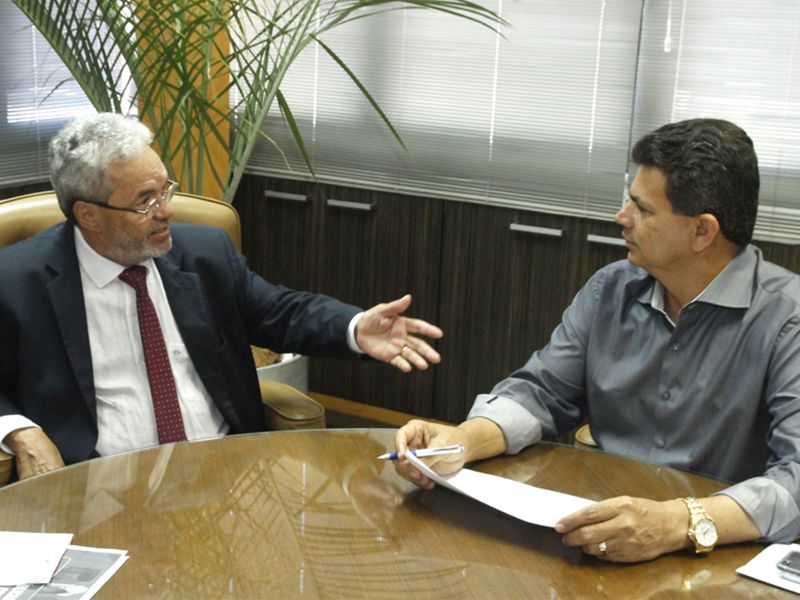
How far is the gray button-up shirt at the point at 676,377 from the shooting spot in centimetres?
202

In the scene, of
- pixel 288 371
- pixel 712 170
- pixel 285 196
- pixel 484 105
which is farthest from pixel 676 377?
pixel 285 196

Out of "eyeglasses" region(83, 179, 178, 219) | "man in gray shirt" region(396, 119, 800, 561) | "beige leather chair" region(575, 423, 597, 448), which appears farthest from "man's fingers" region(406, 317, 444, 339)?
"eyeglasses" region(83, 179, 178, 219)

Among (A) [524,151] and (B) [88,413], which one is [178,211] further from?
(A) [524,151]

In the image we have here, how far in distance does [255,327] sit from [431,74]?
→ 1741 mm

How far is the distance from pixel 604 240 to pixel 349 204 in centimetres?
107

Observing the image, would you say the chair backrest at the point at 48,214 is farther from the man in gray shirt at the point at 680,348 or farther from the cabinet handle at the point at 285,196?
the cabinet handle at the point at 285,196

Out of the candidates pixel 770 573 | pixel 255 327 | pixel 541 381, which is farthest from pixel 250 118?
pixel 770 573

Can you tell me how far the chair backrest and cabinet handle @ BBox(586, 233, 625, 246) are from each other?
1.44 meters

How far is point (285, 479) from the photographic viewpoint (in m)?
1.90

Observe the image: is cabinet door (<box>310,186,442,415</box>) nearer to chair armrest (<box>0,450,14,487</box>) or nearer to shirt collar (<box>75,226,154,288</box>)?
shirt collar (<box>75,226,154,288</box>)

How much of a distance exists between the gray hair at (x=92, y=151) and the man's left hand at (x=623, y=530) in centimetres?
138

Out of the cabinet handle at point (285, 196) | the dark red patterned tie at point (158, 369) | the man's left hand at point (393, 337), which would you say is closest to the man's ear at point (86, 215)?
the dark red patterned tie at point (158, 369)

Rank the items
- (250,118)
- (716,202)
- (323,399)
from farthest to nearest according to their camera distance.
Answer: (323,399) → (250,118) → (716,202)

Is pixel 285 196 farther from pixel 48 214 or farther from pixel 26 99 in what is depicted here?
pixel 48 214
